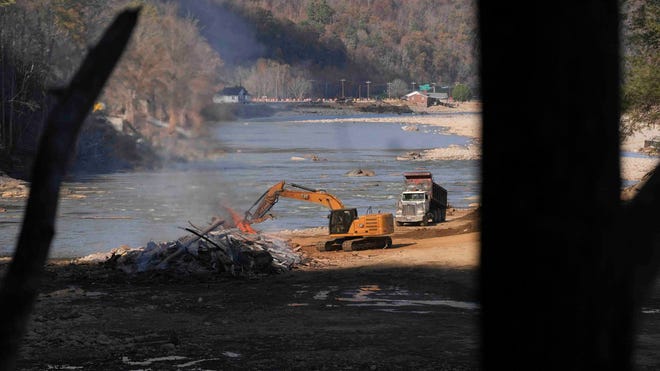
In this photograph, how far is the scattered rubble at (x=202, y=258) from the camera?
27.6 m

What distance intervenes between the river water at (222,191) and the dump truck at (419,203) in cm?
361

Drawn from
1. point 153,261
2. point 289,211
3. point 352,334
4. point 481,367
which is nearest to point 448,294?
point 352,334

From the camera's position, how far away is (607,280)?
3.29 m

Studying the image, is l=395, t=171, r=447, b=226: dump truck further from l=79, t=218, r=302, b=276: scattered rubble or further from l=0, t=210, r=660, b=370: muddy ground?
l=79, t=218, r=302, b=276: scattered rubble

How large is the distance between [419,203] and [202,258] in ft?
57.3

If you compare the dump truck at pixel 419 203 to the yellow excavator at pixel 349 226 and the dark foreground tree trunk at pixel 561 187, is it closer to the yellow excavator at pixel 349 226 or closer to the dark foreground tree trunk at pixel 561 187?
the yellow excavator at pixel 349 226

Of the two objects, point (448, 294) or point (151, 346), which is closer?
point (151, 346)

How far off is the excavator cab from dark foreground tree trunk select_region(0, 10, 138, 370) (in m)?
30.6

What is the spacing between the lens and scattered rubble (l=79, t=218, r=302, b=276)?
2756 centimetres

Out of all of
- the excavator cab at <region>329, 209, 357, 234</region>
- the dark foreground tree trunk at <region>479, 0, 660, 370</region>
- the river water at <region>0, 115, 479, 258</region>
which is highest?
the dark foreground tree trunk at <region>479, 0, 660, 370</region>

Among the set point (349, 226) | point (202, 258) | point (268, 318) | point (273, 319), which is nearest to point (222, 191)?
point (349, 226)

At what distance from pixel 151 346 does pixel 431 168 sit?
65999 mm

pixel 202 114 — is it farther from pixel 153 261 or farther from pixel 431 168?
pixel 153 261

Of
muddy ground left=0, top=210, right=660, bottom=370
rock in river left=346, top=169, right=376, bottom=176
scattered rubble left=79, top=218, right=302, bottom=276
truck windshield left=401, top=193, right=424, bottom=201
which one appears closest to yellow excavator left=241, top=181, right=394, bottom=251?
muddy ground left=0, top=210, right=660, bottom=370
